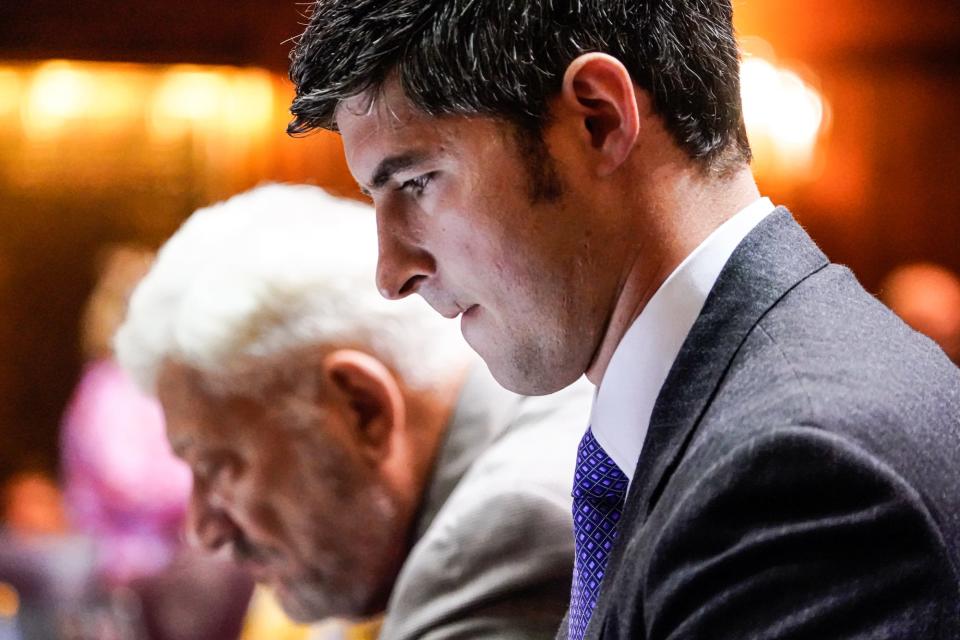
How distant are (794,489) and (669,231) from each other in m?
0.26

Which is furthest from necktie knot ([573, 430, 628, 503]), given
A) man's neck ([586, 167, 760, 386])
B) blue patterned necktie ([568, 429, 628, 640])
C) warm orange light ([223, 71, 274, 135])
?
warm orange light ([223, 71, 274, 135])

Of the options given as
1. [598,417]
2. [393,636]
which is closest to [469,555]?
[393,636]

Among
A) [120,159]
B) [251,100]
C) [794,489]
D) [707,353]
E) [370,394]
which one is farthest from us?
[120,159]

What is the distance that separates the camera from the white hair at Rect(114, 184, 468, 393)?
136cm

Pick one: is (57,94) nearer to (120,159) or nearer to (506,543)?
(120,159)

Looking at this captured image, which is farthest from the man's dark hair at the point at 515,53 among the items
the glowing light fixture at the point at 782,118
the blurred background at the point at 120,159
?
the glowing light fixture at the point at 782,118

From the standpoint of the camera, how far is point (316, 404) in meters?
1.37

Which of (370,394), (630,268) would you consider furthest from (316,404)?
(630,268)

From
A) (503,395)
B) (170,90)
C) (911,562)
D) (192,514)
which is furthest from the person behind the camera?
(170,90)

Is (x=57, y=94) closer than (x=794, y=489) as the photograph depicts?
No

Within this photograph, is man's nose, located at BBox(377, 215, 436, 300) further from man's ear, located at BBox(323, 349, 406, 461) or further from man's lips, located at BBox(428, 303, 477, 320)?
man's ear, located at BBox(323, 349, 406, 461)

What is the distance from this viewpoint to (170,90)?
8.30 ft

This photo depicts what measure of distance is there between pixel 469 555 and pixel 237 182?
1.58m

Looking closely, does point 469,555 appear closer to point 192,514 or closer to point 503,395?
point 503,395
